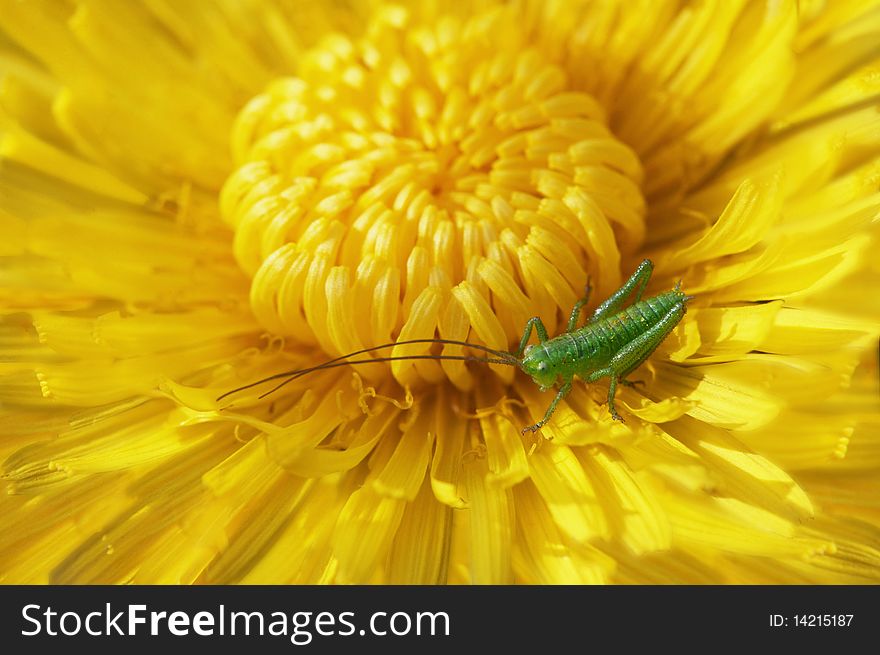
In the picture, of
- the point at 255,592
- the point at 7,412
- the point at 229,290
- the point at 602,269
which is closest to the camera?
the point at 255,592

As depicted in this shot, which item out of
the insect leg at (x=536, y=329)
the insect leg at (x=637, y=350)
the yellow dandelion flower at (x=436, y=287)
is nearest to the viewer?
the yellow dandelion flower at (x=436, y=287)

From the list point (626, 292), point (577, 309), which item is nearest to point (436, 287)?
point (577, 309)

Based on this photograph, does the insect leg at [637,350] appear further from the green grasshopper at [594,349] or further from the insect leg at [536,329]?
the insect leg at [536,329]

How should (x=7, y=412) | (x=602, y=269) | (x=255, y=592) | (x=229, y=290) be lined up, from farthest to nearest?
1. (x=229, y=290)
2. (x=602, y=269)
3. (x=7, y=412)
4. (x=255, y=592)

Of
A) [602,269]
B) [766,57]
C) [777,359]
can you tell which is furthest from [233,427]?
[766,57]

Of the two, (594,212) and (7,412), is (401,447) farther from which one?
(7,412)

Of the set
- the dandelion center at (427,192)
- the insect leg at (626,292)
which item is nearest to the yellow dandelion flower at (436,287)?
the dandelion center at (427,192)

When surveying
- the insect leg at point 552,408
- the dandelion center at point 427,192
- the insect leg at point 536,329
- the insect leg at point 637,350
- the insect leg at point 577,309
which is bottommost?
the insect leg at point 552,408
